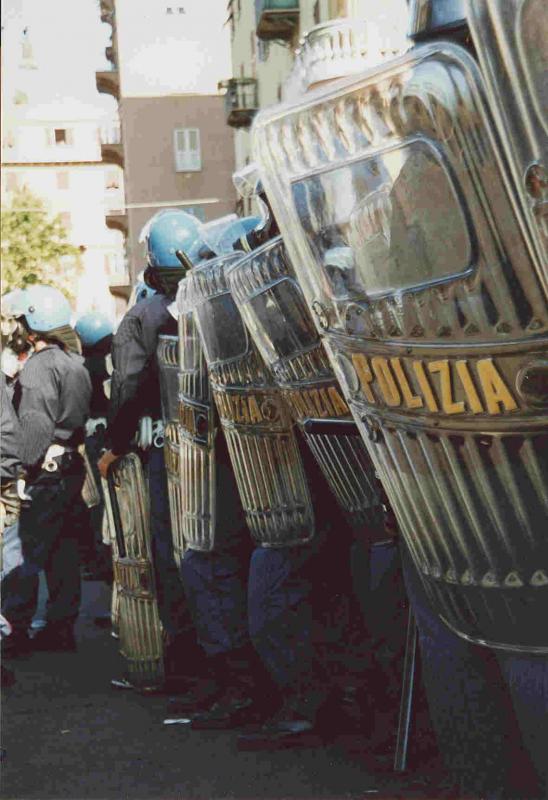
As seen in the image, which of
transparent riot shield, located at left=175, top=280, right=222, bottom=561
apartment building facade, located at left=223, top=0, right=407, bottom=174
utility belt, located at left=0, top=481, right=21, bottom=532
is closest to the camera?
transparent riot shield, located at left=175, top=280, right=222, bottom=561

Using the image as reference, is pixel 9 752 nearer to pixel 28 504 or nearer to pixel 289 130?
pixel 28 504

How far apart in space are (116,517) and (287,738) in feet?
6.15

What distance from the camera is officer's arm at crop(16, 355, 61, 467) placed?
25.7ft

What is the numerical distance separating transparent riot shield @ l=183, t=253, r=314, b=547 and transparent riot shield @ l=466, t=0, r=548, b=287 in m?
2.46

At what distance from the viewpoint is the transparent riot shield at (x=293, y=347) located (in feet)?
10.8

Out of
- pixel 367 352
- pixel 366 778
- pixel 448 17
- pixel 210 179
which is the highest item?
pixel 210 179

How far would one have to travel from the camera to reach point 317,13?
19.3 metres

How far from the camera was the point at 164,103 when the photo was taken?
1044 cm

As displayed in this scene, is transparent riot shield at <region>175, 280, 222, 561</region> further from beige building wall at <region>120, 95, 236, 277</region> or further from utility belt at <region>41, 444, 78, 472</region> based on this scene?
utility belt at <region>41, 444, 78, 472</region>

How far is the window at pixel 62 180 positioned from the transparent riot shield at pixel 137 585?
50169 millimetres

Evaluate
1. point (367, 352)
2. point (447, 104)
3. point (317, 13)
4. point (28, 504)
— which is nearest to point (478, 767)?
point (367, 352)

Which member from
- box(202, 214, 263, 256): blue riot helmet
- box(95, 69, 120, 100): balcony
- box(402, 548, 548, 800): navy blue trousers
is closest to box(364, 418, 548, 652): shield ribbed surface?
box(402, 548, 548, 800): navy blue trousers

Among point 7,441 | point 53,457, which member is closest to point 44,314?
point 53,457

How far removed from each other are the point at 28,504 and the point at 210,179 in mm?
10533
